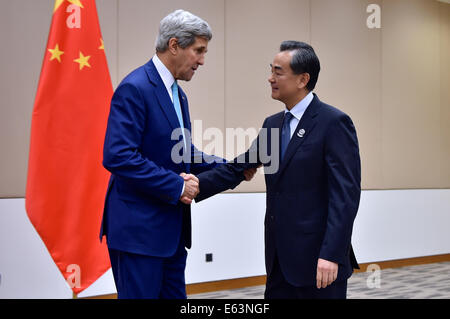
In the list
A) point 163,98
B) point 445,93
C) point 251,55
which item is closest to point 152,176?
point 163,98

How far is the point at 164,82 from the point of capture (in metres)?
2.36

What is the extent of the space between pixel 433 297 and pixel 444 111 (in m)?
3.30

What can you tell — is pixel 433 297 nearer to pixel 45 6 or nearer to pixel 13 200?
pixel 13 200

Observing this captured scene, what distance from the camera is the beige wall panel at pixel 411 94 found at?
269 inches

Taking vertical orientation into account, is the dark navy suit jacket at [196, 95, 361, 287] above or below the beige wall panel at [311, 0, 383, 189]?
below

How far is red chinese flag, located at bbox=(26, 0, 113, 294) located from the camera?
372 cm

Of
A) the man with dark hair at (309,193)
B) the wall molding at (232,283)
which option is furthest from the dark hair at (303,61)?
the wall molding at (232,283)

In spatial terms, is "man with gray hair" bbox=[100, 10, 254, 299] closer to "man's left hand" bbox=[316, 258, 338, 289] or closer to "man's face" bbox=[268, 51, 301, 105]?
"man's face" bbox=[268, 51, 301, 105]

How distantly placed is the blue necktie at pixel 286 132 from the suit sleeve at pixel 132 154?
1.54ft

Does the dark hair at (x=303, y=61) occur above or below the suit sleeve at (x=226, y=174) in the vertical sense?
above

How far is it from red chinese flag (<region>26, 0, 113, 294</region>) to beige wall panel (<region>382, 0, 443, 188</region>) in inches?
162

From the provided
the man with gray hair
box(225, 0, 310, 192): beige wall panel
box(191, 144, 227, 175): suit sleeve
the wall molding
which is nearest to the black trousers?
the man with gray hair

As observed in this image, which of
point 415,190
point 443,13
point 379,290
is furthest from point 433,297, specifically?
point 443,13

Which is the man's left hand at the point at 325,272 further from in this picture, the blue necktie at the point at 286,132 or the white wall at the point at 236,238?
the white wall at the point at 236,238
